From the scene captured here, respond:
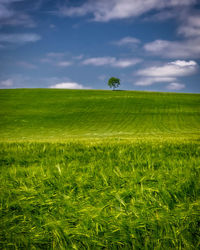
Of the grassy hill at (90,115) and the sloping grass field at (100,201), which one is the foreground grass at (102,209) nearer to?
the sloping grass field at (100,201)

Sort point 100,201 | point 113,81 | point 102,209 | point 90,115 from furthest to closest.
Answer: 1. point 113,81
2. point 90,115
3. point 100,201
4. point 102,209

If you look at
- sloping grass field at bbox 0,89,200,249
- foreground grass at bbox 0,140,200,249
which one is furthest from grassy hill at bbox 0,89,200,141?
foreground grass at bbox 0,140,200,249

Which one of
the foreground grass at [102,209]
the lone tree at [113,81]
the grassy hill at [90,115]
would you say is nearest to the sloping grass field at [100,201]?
the foreground grass at [102,209]

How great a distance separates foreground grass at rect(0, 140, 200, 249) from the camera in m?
1.16

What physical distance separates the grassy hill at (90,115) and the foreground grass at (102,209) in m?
23.2

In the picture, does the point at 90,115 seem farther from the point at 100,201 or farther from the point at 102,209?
the point at 102,209

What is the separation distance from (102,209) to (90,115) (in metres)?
36.4

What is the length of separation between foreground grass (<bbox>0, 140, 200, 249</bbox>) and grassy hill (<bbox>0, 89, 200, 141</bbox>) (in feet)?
76.2

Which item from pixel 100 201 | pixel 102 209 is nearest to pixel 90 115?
pixel 100 201

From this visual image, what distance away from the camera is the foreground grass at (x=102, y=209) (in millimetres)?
1158

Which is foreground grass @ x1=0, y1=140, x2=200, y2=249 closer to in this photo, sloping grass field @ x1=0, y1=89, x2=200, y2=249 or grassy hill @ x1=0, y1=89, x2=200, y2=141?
sloping grass field @ x1=0, y1=89, x2=200, y2=249

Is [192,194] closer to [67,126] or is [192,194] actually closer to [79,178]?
[79,178]

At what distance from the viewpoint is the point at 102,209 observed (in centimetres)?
144

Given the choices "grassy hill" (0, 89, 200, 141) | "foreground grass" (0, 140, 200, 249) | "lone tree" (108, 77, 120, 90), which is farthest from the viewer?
"lone tree" (108, 77, 120, 90)
